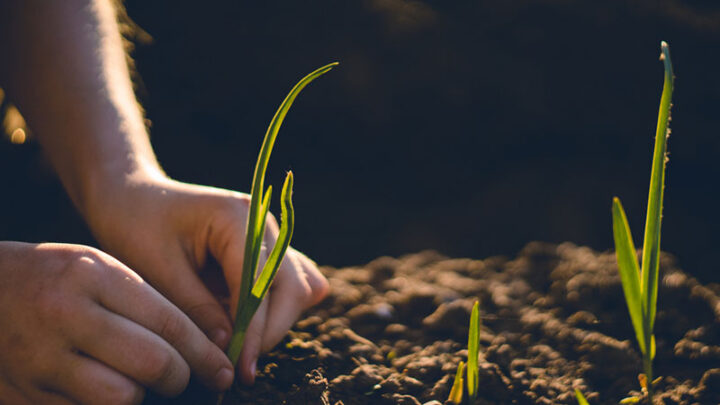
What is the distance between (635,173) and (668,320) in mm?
701

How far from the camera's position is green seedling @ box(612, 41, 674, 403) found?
77cm

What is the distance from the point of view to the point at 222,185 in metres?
1.97

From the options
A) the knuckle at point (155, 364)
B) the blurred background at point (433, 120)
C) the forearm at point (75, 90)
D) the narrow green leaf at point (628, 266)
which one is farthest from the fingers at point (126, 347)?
the blurred background at point (433, 120)

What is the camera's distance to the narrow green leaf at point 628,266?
0.78 m

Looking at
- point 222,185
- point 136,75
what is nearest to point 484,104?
point 222,185

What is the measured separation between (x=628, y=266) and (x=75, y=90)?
3.48 feet

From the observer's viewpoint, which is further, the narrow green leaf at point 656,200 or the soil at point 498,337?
the soil at point 498,337

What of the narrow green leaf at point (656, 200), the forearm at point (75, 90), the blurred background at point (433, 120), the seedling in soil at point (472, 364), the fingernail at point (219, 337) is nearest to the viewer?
the narrow green leaf at point (656, 200)

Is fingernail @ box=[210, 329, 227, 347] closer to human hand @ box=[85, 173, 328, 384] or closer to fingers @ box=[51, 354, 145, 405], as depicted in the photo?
human hand @ box=[85, 173, 328, 384]

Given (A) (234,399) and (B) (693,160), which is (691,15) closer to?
(B) (693,160)

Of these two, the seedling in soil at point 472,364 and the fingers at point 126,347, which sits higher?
the seedling in soil at point 472,364

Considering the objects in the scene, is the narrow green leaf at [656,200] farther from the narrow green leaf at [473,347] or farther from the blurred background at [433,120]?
the blurred background at [433,120]

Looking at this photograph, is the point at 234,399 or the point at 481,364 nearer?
the point at 234,399

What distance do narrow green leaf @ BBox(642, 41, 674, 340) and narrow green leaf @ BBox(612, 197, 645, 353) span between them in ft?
0.03
